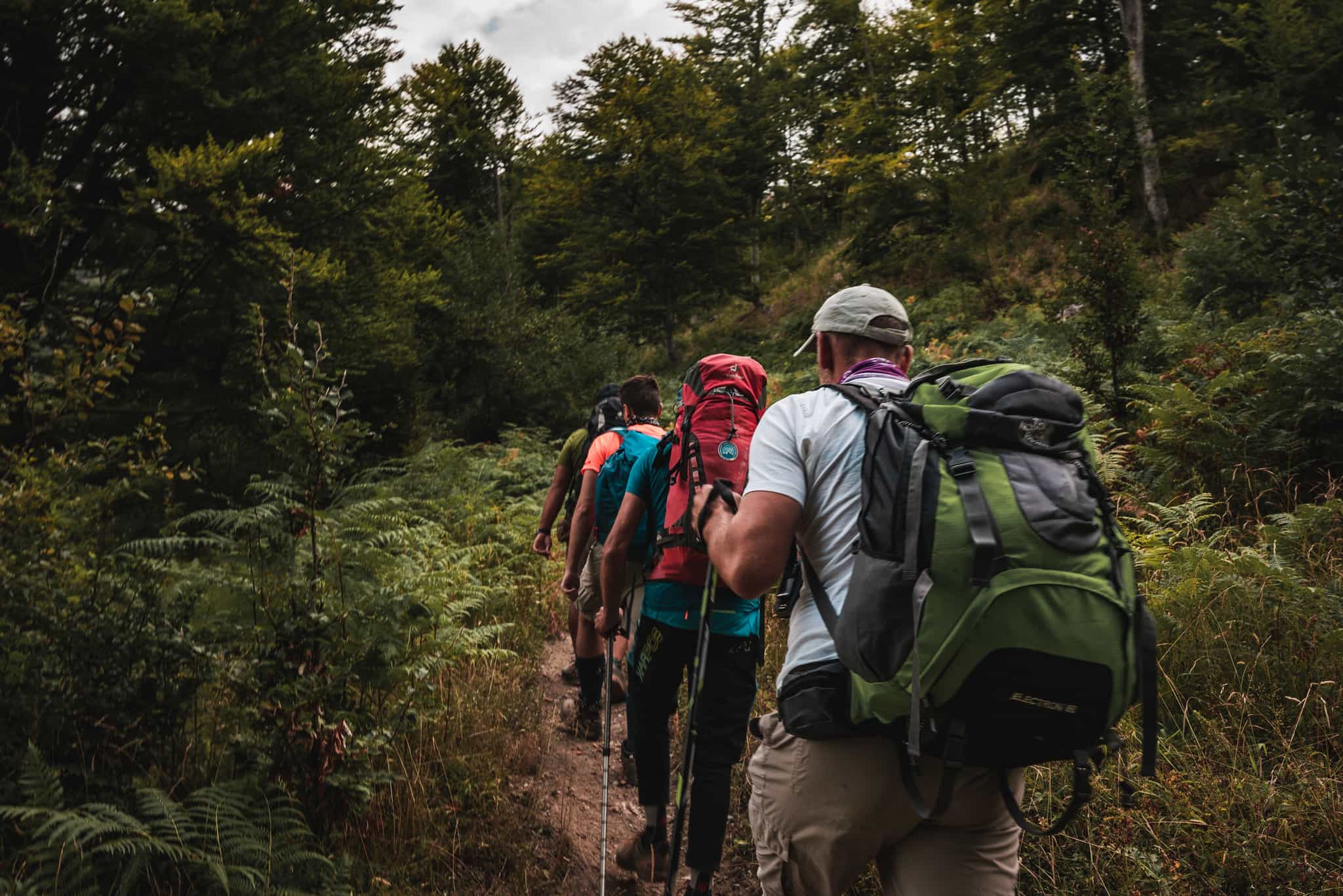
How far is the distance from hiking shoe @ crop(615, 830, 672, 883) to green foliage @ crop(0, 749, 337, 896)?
1362 millimetres

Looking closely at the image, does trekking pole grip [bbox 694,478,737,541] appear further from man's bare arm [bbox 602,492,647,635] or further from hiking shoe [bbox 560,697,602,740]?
hiking shoe [bbox 560,697,602,740]

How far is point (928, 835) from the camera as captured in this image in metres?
1.67

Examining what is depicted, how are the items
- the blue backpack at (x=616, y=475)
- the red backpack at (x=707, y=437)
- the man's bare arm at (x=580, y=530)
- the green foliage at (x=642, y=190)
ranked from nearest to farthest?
the red backpack at (x=707, y=437)
the blue backpack at (x=616, y=475)
the man's bare arm at (x=580, y=530)
the green foliage at (x=642, y=190)

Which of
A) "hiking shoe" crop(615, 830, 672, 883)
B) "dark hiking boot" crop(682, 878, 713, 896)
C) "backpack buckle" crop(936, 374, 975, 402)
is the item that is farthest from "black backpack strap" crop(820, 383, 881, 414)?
"hiking shoe" crop(615, 830, 672, 883)

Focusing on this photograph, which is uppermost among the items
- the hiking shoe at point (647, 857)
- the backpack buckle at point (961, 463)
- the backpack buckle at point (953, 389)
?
the backpack buckle at point (953, 389)

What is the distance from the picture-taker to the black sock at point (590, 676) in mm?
5039

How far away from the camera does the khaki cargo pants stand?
1.63 meters

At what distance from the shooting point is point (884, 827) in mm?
1656

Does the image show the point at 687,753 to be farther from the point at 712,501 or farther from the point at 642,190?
the point at 642,190

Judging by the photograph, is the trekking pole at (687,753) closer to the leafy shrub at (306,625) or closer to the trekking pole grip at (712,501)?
the trekking pole grip at (712,501)

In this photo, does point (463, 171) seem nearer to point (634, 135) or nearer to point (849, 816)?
point (634, 135)

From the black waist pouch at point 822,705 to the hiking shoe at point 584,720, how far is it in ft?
12.0

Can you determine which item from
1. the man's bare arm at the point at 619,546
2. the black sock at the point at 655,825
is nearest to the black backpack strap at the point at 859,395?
the man's bare arm at the point at 619,546

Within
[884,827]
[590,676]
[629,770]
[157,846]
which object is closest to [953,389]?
[884,827]
